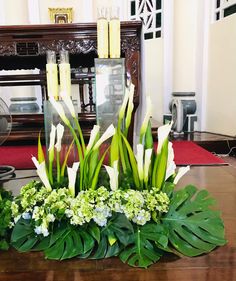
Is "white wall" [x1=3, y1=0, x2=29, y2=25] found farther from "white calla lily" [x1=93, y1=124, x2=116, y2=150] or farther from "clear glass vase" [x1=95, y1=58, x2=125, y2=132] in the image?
"white calla lily" [x1=93, y1=124, x2=116, y2=150]

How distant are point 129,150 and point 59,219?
28 cm

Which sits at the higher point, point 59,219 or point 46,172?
point 46,172

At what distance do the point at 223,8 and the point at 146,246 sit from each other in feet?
12.2

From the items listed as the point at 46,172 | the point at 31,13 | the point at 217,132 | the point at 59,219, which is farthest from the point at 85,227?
the point at 31,13

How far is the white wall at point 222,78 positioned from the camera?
11.6 feet

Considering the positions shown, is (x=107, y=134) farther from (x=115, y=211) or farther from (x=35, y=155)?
(x=35, y=155)

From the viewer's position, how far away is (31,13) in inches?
179

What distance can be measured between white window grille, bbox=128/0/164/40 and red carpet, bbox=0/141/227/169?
237 centimetres

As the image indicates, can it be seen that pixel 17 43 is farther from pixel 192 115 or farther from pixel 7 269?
pixel 192 115

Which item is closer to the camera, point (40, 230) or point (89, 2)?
point (40, 230)

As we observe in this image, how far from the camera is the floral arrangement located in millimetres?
790

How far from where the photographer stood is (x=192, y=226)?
845 mm

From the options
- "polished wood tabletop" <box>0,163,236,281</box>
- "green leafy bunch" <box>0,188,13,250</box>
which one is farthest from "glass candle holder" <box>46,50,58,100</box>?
"polished wood tabletop" <box>0,163,236,281</box>

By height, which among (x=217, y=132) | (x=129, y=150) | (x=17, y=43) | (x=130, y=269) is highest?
(x=17, y=43)
